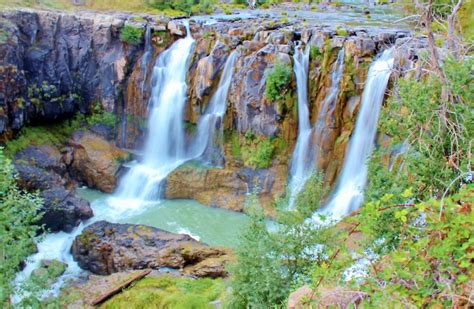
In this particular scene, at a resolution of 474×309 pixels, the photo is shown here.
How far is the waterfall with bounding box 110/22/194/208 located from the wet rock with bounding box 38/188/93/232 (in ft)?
7.56

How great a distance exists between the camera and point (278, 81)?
14.7 meters

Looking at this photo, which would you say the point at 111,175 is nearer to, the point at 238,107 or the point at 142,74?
the point at 142,74

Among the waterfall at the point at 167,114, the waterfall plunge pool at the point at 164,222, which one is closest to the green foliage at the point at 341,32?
the waterfall at the point at 167,114

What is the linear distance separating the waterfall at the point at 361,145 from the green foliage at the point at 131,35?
385 inches

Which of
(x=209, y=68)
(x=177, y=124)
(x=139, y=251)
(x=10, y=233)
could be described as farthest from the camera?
(x=177, y=124)

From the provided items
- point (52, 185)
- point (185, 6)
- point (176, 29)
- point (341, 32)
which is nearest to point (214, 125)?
point (176, 29)

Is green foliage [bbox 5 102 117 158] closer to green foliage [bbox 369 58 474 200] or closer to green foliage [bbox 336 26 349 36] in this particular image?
green foliage [bbox 336 26 349 36]

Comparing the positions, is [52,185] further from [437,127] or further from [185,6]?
[437,127]

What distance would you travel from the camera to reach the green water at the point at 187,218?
13977 mm

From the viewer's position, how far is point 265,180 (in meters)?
15.6

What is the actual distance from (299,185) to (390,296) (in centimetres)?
1096

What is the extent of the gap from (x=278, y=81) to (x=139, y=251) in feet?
23.6

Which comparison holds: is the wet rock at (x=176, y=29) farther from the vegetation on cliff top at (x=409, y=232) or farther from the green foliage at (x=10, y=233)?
the vegetation on cliff top at (x=409, y=232)

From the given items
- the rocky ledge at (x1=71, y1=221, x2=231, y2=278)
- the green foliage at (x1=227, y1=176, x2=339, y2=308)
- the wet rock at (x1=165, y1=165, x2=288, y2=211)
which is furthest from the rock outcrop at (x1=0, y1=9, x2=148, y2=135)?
the green foliage at (x1=227, y1=176, x2=339, y2=308)
